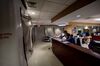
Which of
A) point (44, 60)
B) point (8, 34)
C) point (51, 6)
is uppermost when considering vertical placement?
point (51, 6)

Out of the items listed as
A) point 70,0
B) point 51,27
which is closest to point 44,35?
point 51,27

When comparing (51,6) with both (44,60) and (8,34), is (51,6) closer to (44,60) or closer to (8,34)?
(8,34)

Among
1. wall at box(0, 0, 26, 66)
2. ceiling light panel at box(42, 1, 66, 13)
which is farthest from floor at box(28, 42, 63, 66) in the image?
ceiling light panel at box(42, 1, 66, 13)

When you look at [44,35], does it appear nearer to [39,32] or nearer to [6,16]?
[39,32]

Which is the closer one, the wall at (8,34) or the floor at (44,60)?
the wall at (8,34)

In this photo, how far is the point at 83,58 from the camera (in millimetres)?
2020

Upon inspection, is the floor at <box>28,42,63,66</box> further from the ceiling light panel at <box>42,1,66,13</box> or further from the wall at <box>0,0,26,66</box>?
the ceiling light panel at <box>42,1,66,13</box>

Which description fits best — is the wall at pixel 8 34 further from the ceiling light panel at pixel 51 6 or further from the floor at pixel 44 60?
the floor at pixel 44 60

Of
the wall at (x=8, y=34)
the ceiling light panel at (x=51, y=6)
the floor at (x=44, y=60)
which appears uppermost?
the ceiling light panel at (x=51, y=6)

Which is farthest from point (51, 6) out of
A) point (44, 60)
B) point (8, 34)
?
point (44, 60)

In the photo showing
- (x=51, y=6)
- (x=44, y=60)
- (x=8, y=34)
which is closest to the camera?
(x=8, y=34)

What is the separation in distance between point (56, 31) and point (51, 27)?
1.10 m

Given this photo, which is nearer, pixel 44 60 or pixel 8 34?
pixel 8 34

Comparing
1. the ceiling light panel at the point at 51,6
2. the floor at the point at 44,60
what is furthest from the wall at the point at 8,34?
the floor at the point at 44,60
